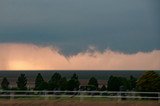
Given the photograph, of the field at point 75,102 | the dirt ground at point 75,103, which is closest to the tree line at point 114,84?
the field at point 75,102

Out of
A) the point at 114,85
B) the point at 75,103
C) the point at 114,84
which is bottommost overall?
the point at 75,103

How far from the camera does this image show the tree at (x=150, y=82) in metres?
34.1

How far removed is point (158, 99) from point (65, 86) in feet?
62.4

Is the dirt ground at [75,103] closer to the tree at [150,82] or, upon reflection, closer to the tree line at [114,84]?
the tree at [150,82]

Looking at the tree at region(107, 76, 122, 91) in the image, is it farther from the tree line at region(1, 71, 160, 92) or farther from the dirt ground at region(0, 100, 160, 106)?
the dirt ground at region(0, 100, 160, 106)

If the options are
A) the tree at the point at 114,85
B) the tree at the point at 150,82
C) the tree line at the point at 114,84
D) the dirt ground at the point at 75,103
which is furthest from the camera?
the tree at the point at 114,85

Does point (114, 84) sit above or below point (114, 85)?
above

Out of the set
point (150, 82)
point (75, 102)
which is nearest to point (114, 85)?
point (150, 82)

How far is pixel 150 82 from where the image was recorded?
1355 inches

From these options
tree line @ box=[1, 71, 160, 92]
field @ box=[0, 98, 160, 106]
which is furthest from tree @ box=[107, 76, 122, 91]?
field @ box=[0, 98, 160, 106]

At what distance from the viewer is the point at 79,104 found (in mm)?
29766

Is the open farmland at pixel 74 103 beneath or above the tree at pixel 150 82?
beneath

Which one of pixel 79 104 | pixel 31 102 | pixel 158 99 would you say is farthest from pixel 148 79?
pixel 31 102

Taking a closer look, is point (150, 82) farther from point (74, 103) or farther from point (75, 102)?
point (74, 103)
